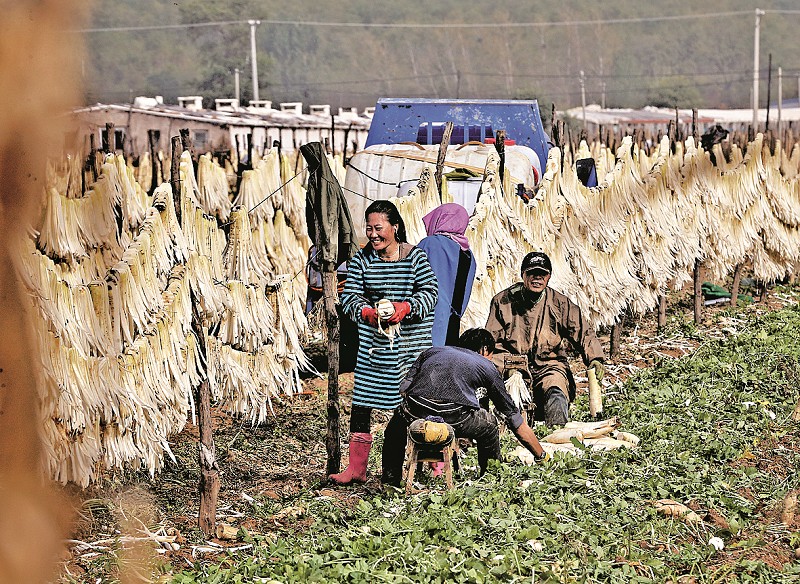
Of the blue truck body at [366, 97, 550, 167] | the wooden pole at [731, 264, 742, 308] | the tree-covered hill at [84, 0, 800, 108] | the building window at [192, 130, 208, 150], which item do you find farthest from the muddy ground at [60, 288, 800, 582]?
the tree-covered hill at [84, 0, 800, 108]

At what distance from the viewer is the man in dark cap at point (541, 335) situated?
21.7ft

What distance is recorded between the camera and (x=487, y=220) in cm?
810

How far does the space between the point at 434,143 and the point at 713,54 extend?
357 ft

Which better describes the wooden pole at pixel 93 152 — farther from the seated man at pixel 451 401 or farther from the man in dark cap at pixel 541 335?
the man in dark cap at pixel 541 335

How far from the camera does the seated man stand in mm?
5094

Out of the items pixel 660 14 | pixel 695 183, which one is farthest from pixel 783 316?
pixel 660 14

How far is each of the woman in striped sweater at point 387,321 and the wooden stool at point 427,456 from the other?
1.25ft

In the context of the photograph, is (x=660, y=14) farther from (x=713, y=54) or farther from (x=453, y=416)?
(x=453, y=416)

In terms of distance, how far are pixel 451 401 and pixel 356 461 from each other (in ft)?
2.39

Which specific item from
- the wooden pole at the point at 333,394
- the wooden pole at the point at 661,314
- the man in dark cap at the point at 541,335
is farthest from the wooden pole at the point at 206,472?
the wooden pole at the point at 661,314

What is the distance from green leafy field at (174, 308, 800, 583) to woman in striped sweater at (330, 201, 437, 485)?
1.74ft

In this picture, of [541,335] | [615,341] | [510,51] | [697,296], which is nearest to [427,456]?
[541,335]

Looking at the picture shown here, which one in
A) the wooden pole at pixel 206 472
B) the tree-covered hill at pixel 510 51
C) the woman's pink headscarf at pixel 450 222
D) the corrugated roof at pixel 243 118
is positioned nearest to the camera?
the wooden pole at pixel 206 472

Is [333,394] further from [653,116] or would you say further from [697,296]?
[653,116]
